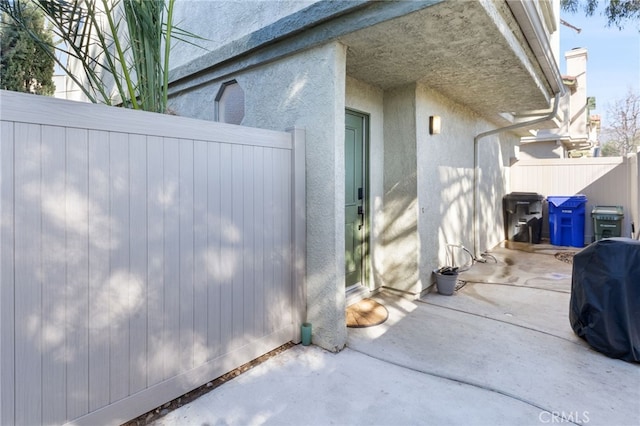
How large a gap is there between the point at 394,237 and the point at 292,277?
83.5 inches

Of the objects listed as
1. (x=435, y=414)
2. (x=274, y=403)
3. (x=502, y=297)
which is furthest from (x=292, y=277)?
(x=502, y=297)

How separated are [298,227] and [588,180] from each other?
31.7ft

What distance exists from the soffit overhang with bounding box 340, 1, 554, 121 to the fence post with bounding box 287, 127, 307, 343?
46.1 inches

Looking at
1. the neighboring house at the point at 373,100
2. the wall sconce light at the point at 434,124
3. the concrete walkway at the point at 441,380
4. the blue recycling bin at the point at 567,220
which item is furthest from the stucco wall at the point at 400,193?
the blue recycling bin at the point at 567,220

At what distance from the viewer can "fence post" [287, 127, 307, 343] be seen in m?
3.64

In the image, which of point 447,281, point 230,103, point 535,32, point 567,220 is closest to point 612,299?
point 447,281

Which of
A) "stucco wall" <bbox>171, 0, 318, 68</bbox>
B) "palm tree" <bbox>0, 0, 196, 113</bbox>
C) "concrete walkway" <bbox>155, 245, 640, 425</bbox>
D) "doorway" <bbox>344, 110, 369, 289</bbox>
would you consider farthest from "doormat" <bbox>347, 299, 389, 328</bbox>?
"stucco wall" <bbox>171, 0, 318, 68</bbox>

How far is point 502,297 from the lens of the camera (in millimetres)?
5094

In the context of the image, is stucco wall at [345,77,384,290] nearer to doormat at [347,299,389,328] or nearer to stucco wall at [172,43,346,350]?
doormat at [347,299,389,328]

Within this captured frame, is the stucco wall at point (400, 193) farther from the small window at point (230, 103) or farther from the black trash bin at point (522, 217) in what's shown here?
the black trash bin at point (522, 217)

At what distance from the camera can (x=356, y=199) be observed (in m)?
4.91

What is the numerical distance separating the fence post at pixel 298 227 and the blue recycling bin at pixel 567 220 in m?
8.28

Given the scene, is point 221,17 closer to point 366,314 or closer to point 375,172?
point 375,172

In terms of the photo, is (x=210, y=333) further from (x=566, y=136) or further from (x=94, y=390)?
(x=566, y=136)
